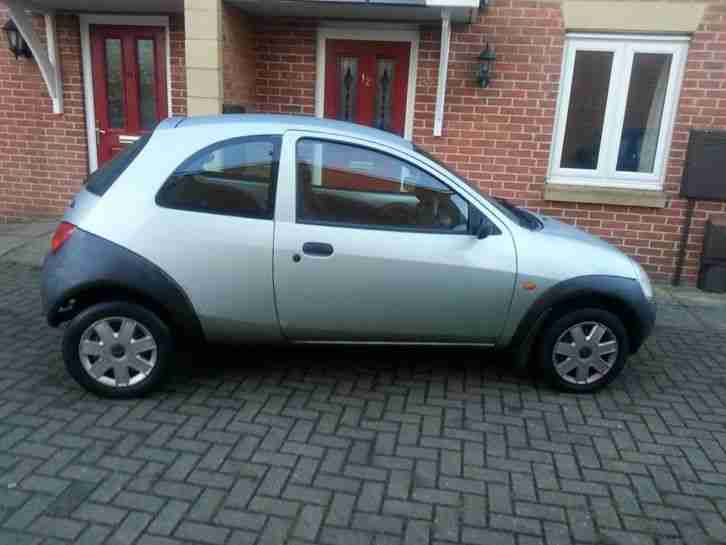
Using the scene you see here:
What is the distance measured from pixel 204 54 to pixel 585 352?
4371 millimetres

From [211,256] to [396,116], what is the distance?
12.8 ft

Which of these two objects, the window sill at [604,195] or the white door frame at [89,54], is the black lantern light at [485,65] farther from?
the white door frame at [89,54]

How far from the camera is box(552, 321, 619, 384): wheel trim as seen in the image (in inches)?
146

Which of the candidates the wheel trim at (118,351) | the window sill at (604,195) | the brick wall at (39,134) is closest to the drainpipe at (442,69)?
the window sill at (604,195)

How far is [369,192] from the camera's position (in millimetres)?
3596

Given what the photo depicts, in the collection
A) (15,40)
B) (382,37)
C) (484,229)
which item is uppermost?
(382,37)

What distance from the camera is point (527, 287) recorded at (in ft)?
11.8

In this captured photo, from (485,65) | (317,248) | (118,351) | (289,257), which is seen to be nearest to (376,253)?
(317,248)

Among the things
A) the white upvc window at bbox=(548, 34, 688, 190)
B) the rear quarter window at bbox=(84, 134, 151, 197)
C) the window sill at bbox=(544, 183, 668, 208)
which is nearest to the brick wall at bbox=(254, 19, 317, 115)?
the white upvc window at bbox=(548, 34, 688, 190)

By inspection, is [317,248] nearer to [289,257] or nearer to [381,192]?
[289,257]

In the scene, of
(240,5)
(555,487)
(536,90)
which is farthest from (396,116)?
(555,487)

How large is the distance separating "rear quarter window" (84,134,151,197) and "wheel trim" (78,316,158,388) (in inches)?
31.3

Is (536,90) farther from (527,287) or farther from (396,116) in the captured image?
(527,287)

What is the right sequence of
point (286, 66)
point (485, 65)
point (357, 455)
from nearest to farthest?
point (357, 455) < point (485, 65) < point (286, 66)
